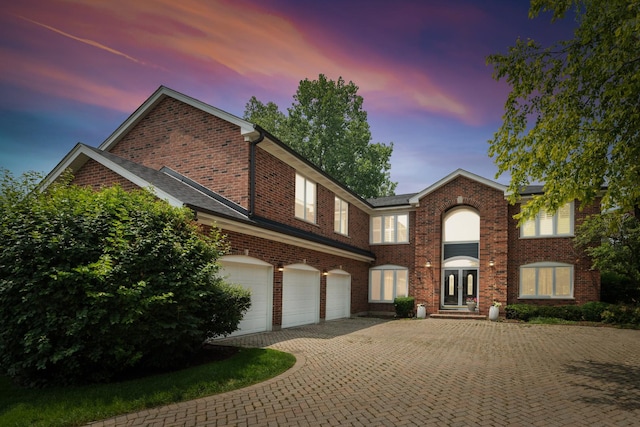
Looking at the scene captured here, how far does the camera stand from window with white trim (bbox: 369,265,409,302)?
73.2 ft

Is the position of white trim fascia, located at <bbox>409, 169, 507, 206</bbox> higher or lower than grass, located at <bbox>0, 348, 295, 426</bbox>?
higher

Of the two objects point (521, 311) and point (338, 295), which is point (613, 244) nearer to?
point (521, 311)

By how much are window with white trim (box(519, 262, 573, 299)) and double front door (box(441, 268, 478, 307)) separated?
7.74ft

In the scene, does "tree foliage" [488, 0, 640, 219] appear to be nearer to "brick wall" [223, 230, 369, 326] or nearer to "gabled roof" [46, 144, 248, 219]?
"brick wall" [223, 230, 369, 326]

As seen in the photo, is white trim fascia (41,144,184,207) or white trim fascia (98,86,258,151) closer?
white trim fascia (41,144,184,207)

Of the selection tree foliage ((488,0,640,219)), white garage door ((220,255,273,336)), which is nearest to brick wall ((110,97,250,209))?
white garage door ((220,255,273,336))

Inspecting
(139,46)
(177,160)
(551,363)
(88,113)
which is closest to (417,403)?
(551,363)

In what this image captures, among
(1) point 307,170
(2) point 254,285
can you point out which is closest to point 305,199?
(1) point 307,170

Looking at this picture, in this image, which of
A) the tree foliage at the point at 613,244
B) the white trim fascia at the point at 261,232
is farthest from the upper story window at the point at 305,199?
the tree foliage at the point at 613,244

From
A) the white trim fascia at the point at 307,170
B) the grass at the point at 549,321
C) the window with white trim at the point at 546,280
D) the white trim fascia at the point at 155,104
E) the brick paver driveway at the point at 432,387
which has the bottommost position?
the grass at the point at 549,321

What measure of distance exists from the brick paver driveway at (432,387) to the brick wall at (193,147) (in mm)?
5429

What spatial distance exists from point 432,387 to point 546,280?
1597 cm

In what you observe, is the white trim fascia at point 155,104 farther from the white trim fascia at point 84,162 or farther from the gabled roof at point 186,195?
the white trim fascia at point 84,162

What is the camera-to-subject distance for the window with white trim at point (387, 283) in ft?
73.2
